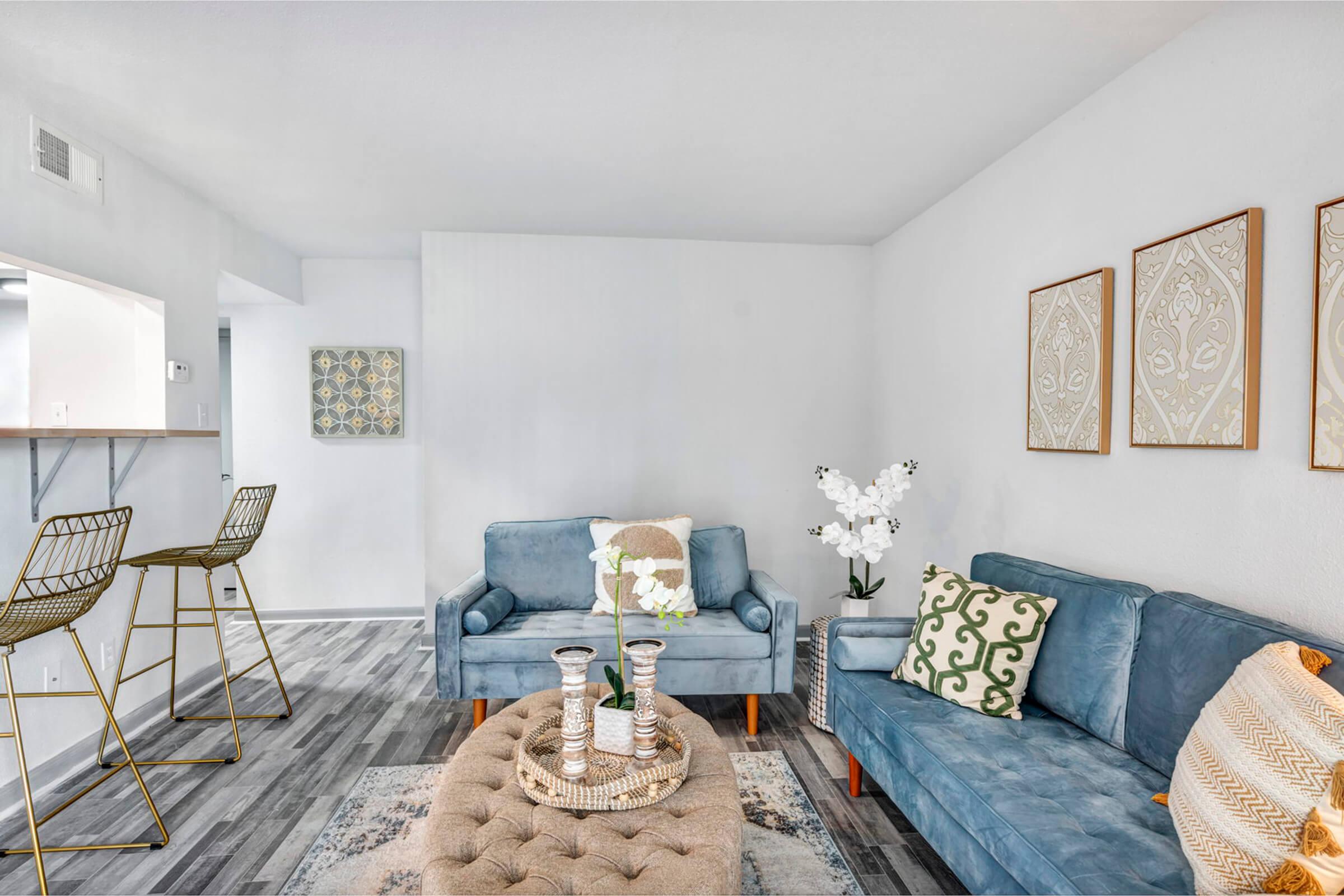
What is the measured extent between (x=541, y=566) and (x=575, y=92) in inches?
91.9

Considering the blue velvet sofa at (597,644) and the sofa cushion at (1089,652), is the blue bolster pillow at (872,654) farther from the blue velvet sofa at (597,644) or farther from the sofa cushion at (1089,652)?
the blue velvet sofa at (597,644)

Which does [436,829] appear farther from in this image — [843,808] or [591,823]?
[843,808]

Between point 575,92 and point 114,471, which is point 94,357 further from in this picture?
point 575,92

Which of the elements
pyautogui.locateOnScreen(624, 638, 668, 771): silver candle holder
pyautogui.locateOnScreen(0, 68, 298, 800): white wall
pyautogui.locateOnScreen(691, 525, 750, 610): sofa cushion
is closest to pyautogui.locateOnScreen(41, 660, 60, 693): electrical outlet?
pyautogui.locateOnScreen(0, 68, 298, 800): white wall

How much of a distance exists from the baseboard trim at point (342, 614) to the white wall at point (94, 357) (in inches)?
83.9

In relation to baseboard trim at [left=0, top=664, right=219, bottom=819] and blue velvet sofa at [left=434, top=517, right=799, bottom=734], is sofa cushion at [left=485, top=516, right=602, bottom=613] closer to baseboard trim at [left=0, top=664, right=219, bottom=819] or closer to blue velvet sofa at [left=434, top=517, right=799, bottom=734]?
blue velvet sofa at [left=434, top=517, right=799, bottom=734]

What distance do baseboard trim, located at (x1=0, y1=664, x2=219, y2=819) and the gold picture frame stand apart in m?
3.83

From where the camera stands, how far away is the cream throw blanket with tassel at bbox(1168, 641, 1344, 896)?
1167 mm

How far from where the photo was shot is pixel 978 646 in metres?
2.22

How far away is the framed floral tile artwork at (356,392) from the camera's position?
493cm

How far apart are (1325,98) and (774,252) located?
298cm

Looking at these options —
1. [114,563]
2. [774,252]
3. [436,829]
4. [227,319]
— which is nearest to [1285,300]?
[436,829]

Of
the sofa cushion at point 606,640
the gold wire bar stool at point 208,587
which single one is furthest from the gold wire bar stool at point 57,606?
the sofa cushion at point 606,640

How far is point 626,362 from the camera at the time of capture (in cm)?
Result: 439
